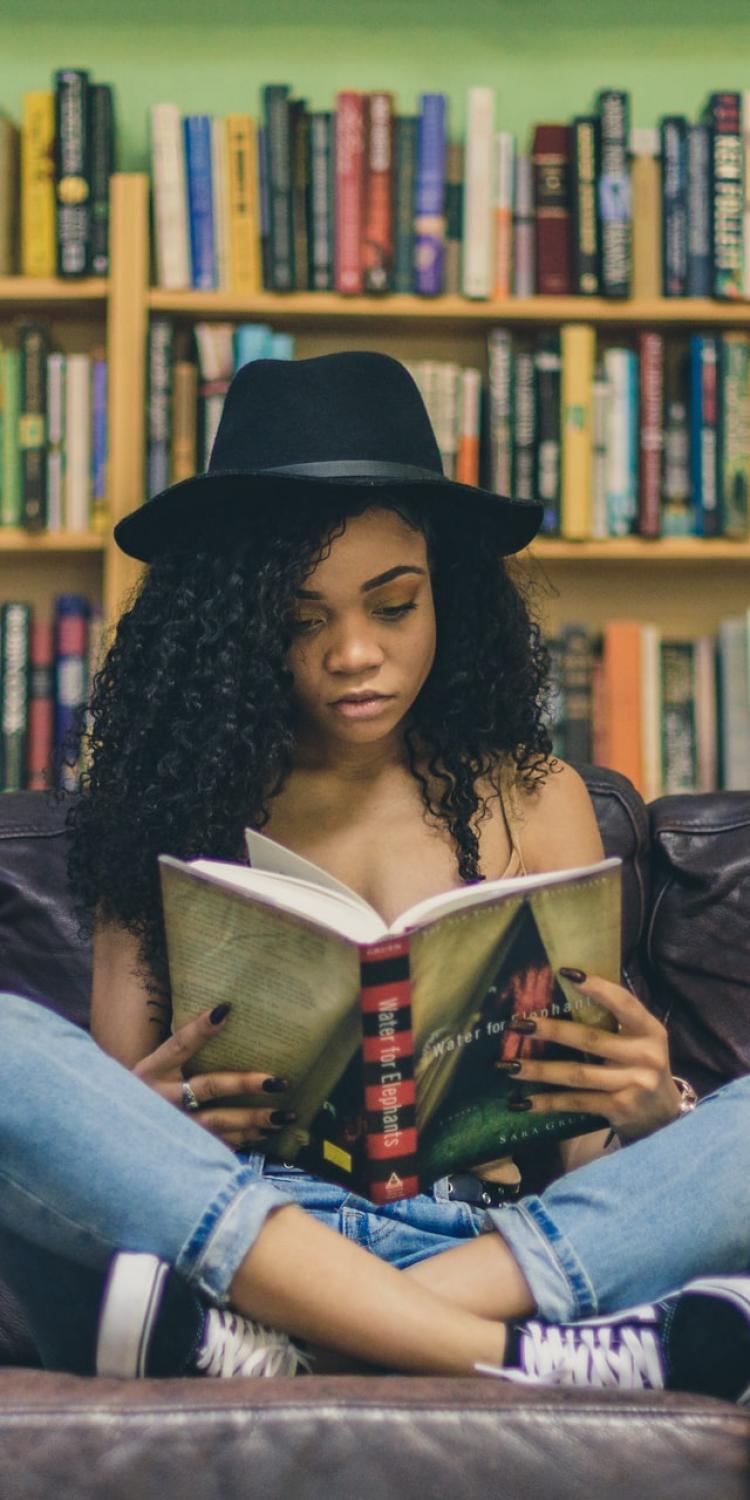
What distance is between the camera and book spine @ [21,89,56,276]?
7.10ft

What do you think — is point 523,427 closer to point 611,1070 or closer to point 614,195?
point 614,195

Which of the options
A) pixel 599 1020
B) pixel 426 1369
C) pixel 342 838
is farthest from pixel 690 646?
pixel 426 1369

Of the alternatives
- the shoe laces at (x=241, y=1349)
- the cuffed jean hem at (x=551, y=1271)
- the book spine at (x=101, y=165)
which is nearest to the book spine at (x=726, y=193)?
the book spine at (x=101, y=165)

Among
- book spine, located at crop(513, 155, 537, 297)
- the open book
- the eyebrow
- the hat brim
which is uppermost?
book spine, located at crop(513, 155, 537, 297)

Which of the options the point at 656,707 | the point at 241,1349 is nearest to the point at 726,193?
the point at 656,707

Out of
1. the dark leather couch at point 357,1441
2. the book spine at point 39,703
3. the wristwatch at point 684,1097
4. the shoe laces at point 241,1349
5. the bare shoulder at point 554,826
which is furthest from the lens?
the book spine at point 39,703

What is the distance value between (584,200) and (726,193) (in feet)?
0.71

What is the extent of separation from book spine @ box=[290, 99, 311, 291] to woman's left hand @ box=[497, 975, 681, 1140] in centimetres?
149

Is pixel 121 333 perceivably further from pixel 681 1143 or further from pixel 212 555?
pixel 681 1143

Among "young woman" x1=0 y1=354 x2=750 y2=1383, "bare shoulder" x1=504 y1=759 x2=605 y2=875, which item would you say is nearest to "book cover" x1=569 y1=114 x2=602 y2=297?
"young woman" x1=0 y1=354 x2=750 y2=1383

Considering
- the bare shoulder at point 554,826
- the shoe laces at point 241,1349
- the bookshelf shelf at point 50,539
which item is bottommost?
the shoe laces at point 241,1349

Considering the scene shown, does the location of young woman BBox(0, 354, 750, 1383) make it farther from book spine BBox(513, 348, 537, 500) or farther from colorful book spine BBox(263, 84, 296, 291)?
colorful book spine BBox(263, 84, 296, 291)

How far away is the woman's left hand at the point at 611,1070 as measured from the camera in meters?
1.00

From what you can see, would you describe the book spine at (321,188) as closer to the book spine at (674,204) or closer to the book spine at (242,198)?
the book spine at (242,198)
